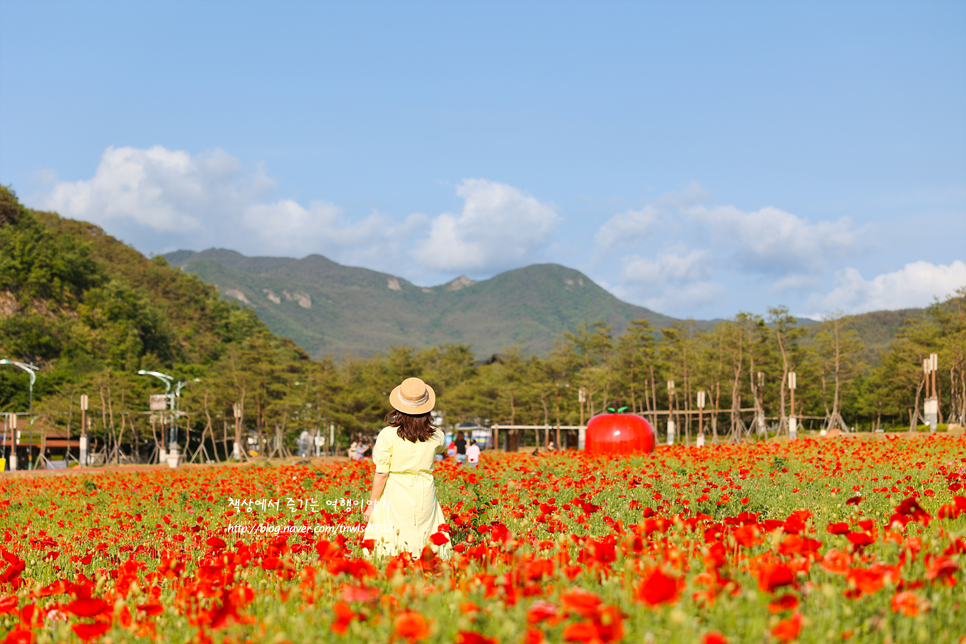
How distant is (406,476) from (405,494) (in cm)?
14

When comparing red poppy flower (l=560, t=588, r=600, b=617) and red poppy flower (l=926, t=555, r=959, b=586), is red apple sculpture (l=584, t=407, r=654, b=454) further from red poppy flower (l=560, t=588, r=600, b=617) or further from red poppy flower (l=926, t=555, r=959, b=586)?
red poppy flower (l=560, t=588, r=600, b=617)

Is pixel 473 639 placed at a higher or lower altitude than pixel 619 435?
higher

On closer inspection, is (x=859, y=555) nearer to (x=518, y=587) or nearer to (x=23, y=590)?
(x=518, y=587)

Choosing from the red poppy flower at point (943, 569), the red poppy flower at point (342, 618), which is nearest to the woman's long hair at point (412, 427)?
the red poppy flower at point (342, 618)

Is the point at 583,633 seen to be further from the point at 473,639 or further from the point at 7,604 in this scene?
the point at 7,604

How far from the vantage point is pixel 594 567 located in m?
3.54

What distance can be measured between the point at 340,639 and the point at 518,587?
2.37 ft

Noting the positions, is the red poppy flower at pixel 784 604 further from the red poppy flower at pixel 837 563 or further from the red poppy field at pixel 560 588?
the red poppy flower at pixel 837 563

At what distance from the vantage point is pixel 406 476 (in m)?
5.85

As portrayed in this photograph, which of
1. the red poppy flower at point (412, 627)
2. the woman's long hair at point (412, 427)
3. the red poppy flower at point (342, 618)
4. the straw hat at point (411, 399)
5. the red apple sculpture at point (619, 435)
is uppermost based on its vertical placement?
the straw hat at point (411, 399)

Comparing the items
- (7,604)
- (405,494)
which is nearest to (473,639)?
(7,604)

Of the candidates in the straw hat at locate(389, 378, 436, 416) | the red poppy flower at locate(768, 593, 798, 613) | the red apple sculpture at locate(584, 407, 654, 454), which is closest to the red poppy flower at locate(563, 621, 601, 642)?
the red poppy flower at locate(768, 593, 798, 613)

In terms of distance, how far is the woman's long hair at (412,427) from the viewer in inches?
232

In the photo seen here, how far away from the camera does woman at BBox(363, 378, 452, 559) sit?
575cm
